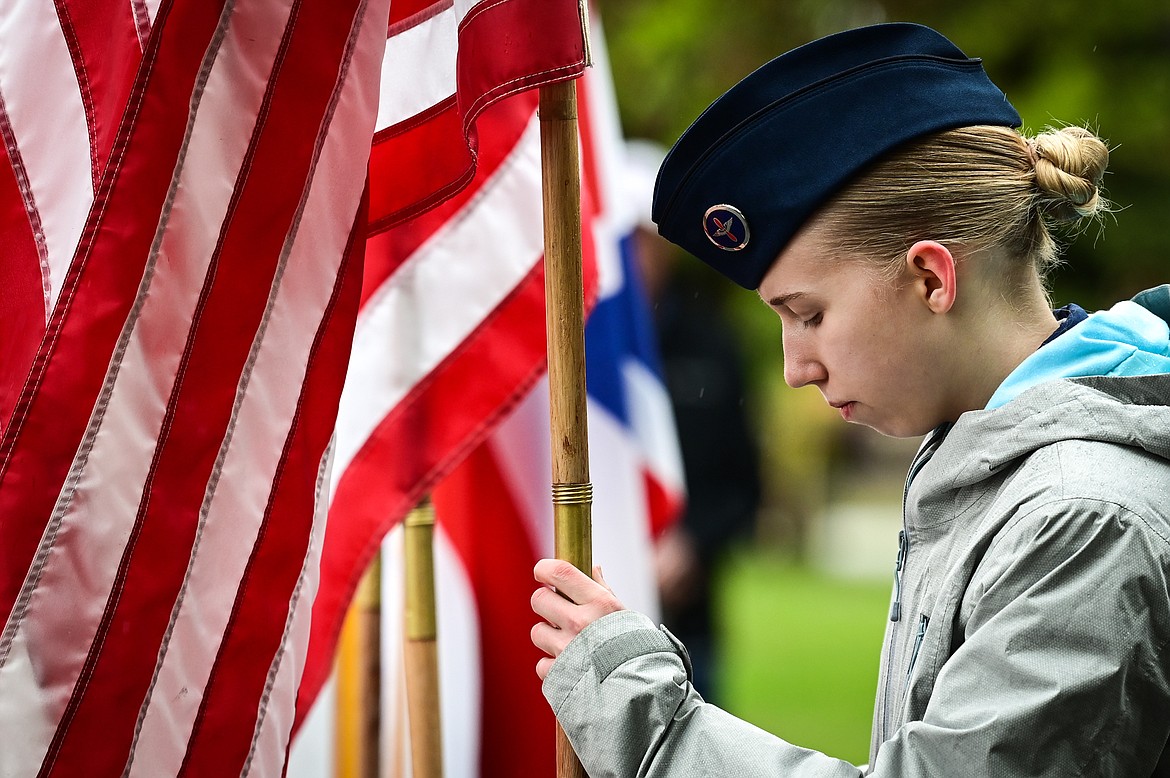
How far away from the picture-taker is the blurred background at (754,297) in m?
4.96

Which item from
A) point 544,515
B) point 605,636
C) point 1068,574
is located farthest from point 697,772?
point 544,515

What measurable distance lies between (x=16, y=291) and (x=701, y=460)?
3244 millimetres

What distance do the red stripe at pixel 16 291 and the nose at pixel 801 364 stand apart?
3.34ft

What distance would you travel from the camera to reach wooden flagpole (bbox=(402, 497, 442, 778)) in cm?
231

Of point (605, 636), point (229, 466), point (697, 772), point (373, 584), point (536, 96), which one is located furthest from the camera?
point (373, 584)

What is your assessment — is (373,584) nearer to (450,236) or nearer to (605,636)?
(450,236)

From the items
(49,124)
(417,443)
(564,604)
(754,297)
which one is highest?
(754,297)

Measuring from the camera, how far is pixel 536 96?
2.43 meters

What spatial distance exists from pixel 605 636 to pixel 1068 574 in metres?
0.54

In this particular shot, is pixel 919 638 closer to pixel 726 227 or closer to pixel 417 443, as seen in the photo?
pixel 726 227

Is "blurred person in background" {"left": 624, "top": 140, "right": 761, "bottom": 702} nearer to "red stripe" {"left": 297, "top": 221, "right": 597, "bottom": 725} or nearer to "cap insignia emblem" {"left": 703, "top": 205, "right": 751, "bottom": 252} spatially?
"red stripe" {"left": 297, "top": 221, "right": 597, "bottom": 725}

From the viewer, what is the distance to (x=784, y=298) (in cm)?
167

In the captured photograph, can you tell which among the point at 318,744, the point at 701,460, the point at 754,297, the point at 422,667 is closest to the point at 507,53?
the point at 422,667

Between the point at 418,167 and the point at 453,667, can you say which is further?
the point at 453,667
